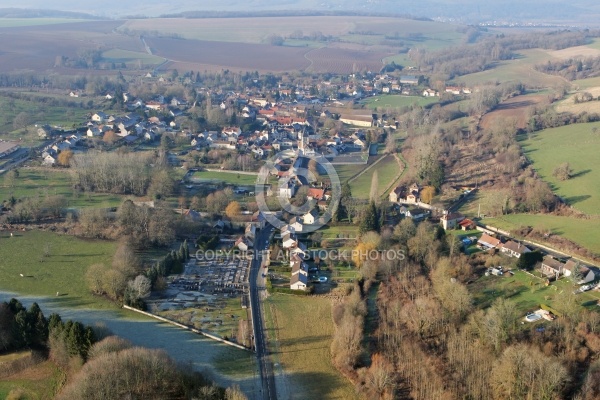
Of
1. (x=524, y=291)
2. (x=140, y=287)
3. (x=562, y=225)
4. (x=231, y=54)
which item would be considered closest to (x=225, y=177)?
(x=140, y=287)

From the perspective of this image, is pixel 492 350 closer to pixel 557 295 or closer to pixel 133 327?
pixel 557 295

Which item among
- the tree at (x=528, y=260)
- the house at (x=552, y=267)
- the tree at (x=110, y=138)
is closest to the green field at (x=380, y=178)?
the tree at (x=528, y=260)

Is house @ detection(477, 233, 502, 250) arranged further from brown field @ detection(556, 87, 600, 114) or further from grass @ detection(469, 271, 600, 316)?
brown field @ detection(556, 87, 600, 114)

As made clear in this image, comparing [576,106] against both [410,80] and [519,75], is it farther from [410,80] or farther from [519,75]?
[410,80]

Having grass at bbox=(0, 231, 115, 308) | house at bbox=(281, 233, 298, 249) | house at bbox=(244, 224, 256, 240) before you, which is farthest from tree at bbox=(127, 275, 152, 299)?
house at bbox=(281, 233, 298, 249)

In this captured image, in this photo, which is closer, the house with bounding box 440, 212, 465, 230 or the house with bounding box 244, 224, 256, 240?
the house with bounding box 244, 224, 256, 240

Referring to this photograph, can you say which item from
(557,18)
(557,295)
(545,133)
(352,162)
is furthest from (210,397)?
(557,18)
